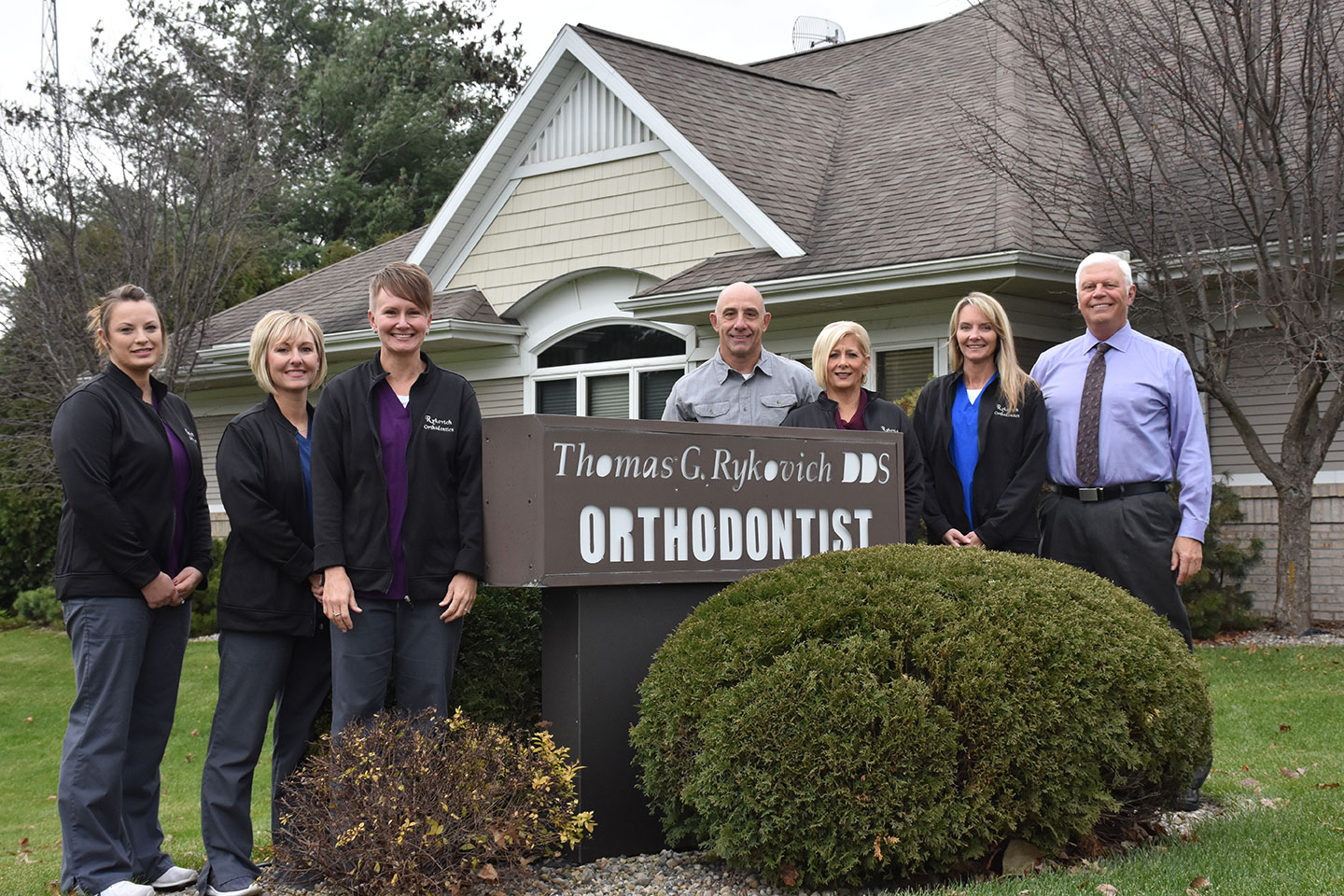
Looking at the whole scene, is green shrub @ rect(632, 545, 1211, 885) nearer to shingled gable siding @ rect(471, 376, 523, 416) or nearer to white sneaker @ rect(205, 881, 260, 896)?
white sneaker @ rect(205, 881, 260, 896)

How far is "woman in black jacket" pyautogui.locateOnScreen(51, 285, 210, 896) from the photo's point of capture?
176 inches

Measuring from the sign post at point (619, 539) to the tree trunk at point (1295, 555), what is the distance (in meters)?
7.28

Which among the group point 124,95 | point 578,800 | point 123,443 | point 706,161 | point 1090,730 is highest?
point 124,95

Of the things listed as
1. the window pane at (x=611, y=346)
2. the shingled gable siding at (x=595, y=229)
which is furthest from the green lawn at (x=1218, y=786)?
the shingled gable siding at (x=595, y=229)

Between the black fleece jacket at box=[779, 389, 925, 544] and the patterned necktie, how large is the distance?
2.14 feet

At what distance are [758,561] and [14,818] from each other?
215 inches

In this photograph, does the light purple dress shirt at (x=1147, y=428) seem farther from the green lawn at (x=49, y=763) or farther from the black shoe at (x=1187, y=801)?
the green lawn at (x=49, y=763)

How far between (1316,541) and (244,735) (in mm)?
10155

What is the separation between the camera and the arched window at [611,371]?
45.7 feet

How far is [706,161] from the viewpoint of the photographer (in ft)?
42.5

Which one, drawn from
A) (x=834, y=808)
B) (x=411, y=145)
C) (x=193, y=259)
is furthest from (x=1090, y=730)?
(x=411, y=145)

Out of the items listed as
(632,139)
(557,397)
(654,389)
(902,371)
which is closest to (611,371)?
(654,389)

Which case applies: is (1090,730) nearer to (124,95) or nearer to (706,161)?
(706,161)

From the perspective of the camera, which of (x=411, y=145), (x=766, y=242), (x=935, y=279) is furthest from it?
(x=411, y=145)
